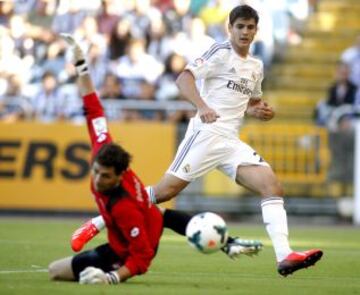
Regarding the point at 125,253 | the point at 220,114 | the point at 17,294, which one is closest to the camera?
the point at 17,294

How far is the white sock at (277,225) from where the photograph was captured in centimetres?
1143

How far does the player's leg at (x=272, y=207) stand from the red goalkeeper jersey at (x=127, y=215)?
158 centimetres

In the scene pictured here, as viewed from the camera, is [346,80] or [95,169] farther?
[346,80]

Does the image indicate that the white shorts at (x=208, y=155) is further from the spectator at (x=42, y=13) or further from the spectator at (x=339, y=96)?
the spectator at (x=42, y=13)

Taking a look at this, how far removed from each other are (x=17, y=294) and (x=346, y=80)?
15271 millimetres

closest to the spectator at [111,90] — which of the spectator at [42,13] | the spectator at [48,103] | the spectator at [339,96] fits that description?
the spectator at [48,103]

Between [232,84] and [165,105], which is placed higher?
[232,84]

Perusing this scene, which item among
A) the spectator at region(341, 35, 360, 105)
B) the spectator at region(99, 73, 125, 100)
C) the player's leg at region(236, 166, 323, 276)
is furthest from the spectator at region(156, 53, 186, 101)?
the player's leg at region(236, 166, 323, 276)

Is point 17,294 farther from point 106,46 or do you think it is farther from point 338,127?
point 106,46

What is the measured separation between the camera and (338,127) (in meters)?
22.9

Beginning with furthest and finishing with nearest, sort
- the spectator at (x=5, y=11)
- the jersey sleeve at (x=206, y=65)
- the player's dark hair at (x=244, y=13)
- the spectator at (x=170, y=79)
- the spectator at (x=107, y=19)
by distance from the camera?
the spectator at (x=5, y=11) < the spectator at (x=107, y=19) < the spectator at (x=170, y=79) < the jersey sleeve at (x=206, y=65) < the player's dark hair at (x=244, y=13)

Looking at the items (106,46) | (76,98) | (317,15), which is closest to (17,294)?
(76,98)

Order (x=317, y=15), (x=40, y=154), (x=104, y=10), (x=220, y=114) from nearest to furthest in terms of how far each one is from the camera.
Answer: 1. (x=220, y=114)
2. (x=40, y=154)
3. (x=104, y=10)
4. (x=317, y=15)

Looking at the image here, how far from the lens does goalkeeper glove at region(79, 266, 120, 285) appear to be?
32.8 feet
